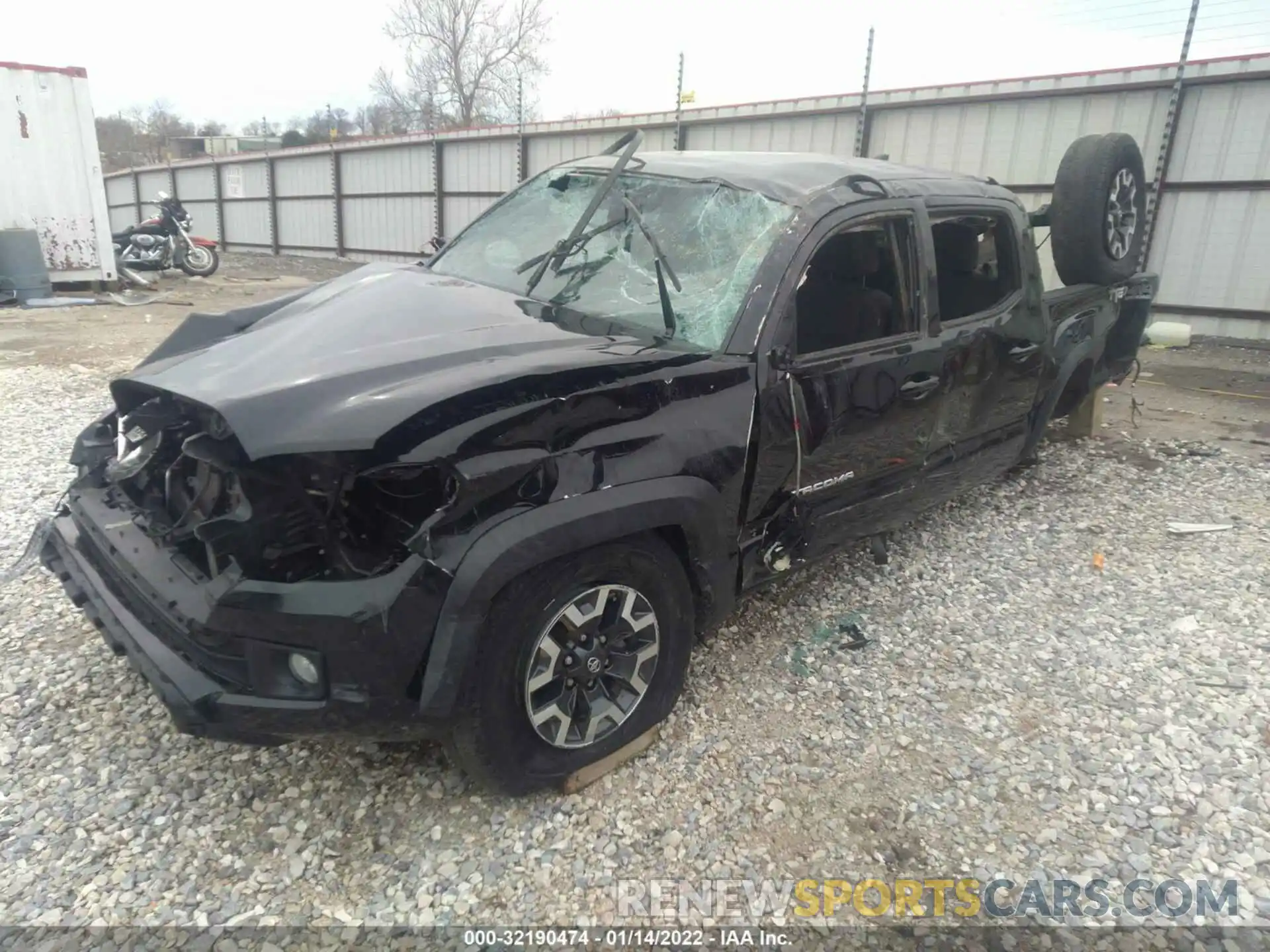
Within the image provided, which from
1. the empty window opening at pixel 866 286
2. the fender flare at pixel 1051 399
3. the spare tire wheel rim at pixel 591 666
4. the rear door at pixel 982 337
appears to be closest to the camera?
the spare tire wheel rim at pixel 591 666

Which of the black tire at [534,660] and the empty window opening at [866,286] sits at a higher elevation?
the empty window opening at [866,286]

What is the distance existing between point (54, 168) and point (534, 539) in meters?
13.9

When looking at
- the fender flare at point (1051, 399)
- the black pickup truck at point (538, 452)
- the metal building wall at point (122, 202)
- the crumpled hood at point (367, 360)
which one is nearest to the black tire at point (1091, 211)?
the fender flare at point (1051, 399)

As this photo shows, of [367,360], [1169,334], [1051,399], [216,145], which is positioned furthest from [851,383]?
[216,145]

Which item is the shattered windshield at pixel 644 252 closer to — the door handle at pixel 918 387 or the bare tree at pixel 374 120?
the door handle at pixel 918 387

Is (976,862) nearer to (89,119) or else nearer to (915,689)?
(915,689)

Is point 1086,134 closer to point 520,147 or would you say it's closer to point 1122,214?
point 1122,214

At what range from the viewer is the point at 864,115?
11195mm

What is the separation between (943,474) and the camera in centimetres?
376

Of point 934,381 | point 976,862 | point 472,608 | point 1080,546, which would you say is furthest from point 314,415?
point 1080,546

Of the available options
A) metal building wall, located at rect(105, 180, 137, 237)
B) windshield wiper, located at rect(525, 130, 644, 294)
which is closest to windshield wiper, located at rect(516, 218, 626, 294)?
windshield wiper, located at rect(525, 130, 644, 294)

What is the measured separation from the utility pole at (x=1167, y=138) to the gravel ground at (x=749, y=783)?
25.0 feet

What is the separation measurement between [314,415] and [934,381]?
8.18 ft

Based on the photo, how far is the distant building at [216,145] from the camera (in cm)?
3834
